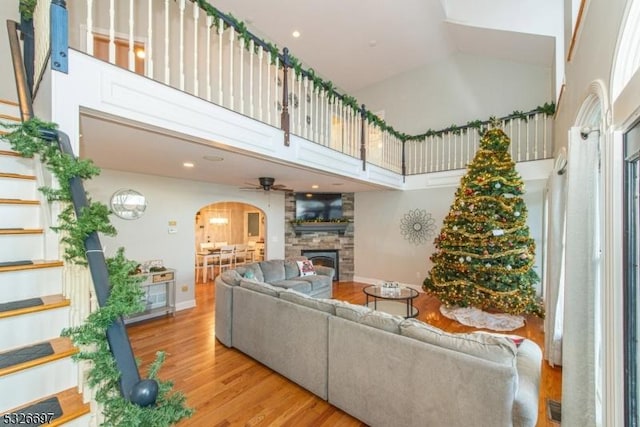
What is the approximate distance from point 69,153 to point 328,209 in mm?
A: 6132

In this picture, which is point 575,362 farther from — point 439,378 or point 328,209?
point 328,209

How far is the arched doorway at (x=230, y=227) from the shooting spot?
886 centimetres

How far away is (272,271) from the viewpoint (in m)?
5.16

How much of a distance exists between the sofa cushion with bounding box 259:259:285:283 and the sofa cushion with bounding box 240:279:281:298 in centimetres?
156

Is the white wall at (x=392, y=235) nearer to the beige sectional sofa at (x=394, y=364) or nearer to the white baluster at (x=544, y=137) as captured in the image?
the white baluster at (x=544, y=137)

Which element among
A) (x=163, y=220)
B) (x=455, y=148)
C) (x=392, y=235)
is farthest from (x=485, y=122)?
(x=163, y=220)

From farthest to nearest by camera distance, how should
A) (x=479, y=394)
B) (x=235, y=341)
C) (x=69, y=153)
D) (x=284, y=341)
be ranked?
(x=235, y=341) < (x=284, y=341) < (x=479, y=394) < (x=69, y=153)

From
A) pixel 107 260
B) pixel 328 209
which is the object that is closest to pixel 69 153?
pixel 107 260

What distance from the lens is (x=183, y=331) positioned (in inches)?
157

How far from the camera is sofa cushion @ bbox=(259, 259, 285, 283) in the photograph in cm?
507

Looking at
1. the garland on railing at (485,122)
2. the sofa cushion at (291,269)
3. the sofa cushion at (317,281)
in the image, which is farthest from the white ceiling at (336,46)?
the sofa cushion at (317,281)

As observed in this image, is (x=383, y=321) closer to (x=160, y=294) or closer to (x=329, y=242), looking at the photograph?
(x=160, y=294)

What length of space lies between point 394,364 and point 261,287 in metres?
1.74

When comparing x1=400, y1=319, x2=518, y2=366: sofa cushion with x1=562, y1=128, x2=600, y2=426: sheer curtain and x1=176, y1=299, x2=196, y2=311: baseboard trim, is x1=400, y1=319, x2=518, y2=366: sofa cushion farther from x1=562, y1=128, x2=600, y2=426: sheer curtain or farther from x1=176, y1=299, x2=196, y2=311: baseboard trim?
x1=176, y1=299, x2=196, y2=311: baseboard trim
